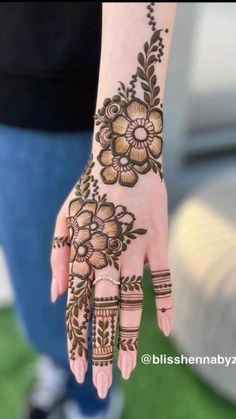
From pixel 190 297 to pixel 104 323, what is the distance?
96cm

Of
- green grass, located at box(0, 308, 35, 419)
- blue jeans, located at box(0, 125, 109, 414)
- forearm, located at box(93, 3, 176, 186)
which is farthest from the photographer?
green grass, located at box(0, 308, 35, 419)

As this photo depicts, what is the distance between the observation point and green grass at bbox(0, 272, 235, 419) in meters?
1.55

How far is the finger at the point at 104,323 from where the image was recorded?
682 millimetres

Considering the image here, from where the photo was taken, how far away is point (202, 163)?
2350 millimetres

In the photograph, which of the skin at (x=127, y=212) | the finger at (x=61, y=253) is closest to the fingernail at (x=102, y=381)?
the skin at (x=127, y=212)

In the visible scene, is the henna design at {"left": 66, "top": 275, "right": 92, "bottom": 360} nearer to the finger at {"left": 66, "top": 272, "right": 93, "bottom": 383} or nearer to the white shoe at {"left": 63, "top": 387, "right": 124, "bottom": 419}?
the finger at {"left": 66, "top": 272, "right": 93, "bottom": 383}

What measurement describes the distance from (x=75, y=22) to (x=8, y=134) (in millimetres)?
208

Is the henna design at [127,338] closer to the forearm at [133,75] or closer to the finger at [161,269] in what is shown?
the finger at [161,269]

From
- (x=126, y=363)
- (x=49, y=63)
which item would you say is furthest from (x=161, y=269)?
(x=49, y=63)

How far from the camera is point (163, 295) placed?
0.73 meters

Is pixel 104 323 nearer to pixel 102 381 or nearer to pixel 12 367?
pixel 102 381

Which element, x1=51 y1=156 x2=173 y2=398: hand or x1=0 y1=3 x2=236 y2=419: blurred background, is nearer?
x1=51 y1=156 x2=173 y2=398: hand

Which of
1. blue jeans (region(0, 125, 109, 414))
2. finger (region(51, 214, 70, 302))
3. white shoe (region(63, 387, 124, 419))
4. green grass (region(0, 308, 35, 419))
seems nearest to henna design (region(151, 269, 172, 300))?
finger (region(51, 214, 70, 302))

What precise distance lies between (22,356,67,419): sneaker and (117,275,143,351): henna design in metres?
0.65
